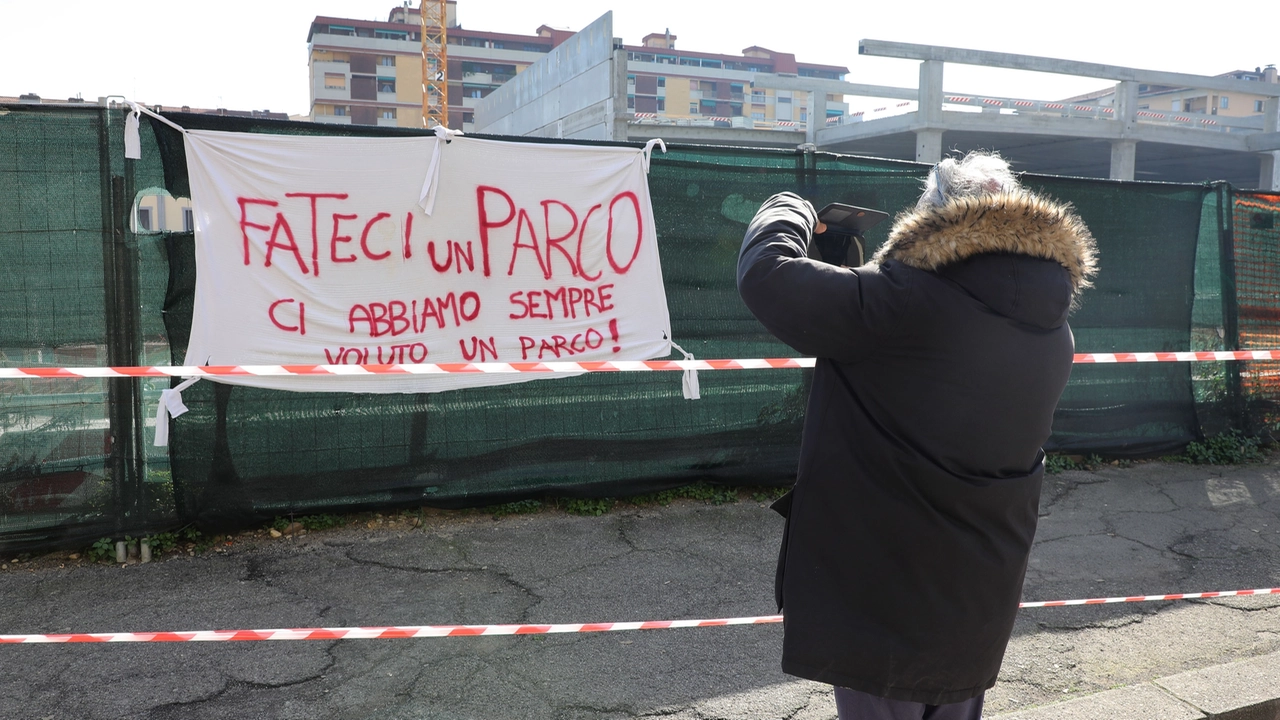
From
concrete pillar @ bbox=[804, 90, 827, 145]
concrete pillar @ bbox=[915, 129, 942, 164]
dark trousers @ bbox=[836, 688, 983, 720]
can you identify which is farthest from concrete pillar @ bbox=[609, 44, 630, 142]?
dark trousers @ bbox=[836, 688, 983, 720]

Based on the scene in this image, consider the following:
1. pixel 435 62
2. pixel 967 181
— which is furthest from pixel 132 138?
pixel 435 62

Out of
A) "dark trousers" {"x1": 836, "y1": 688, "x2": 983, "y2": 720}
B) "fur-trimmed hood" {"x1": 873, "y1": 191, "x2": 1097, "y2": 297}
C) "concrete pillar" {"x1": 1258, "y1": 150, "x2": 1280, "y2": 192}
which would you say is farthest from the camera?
"concrete pillar" {"x1": 1258, "y1": 150, "x2": 1280, "y2": 192}

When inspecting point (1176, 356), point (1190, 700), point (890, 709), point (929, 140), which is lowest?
point (1190, 700)

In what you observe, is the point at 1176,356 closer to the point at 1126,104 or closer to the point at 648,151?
the point at 648,151

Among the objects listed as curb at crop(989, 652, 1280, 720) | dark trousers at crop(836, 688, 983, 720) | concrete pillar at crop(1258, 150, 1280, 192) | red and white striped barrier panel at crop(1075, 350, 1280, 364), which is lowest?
curb at crop(989, 652, 1280, 720)

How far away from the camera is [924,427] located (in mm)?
1840

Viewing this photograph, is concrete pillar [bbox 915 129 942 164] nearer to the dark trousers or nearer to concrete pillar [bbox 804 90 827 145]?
concrete pillar [bbox 804 90 827 145]

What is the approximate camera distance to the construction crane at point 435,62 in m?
71.6

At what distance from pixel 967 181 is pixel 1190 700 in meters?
2.30

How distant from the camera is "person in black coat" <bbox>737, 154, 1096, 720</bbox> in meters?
1.82

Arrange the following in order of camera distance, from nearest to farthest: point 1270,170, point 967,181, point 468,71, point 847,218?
point 967,181 < point 847,218 < point 1270,170 < point 468,71

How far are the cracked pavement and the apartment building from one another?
3107 inches

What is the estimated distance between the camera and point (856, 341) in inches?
72.1

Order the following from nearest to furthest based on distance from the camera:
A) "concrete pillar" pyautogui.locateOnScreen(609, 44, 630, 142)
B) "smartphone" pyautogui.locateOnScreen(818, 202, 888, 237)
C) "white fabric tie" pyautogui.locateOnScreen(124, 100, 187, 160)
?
"smartphone" pyautogui.locateOnScreen(818, 202, 888, 237)
"white fabric tie" pyautogui.locateOnScreen(124, 100, 187, 160)
"concrete pillar" pyautogui.locateOnScreen(609, 44, 630, 142)
